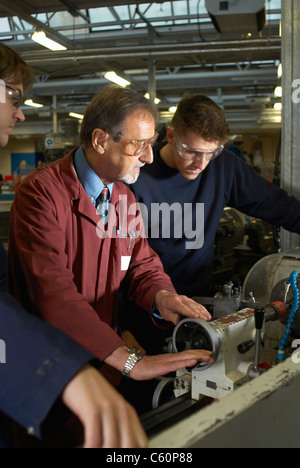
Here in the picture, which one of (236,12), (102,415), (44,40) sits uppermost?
(44,40)

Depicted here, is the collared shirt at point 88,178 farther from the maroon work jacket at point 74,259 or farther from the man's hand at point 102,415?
the man's hand at point 102,415

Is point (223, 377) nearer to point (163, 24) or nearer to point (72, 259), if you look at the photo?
point (72, 259)

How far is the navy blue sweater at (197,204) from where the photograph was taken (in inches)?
73.5

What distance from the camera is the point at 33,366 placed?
662 mm

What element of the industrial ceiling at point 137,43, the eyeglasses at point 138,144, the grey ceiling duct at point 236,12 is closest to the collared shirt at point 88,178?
the eyeglasses at point 138,144

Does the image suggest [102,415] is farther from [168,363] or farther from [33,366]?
[168,363]

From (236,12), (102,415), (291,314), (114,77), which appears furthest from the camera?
(114,77)

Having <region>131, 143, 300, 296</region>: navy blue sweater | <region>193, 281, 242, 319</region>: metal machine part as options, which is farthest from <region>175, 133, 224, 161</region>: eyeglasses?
<region>193, 281, 242, 319</region>: metal machine part

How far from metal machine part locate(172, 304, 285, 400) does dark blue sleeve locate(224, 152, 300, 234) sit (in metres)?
0.81

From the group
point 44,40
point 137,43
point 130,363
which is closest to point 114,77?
point 137,43

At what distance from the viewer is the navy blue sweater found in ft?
6.13

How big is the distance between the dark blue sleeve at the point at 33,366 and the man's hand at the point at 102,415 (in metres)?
0.02

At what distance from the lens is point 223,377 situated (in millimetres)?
1089

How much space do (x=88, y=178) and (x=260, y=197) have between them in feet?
2.81
